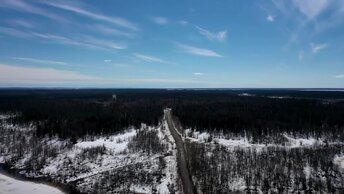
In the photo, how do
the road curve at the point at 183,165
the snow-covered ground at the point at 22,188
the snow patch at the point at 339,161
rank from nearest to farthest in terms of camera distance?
the road curve at the point at 183,165 → the snow-covered ground at the point at 22,188 → the snow patch at the point at 339,161

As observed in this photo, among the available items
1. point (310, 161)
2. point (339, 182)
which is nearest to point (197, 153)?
point (310, 161)

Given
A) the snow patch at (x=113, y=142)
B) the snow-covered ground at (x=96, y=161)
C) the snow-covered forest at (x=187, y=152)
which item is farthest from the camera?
the snow patch at (x=113, y=142)

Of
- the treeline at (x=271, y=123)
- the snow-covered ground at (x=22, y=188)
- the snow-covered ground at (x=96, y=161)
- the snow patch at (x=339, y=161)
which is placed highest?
the treeline at (x=271, y=123)

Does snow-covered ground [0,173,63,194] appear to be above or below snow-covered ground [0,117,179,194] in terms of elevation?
below

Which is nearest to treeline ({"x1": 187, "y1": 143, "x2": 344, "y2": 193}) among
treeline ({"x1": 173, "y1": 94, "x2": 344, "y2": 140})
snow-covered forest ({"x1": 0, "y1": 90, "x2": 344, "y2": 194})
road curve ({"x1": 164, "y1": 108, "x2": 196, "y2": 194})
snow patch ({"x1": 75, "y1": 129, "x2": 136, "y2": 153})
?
snow-covered forest ({"x1": 0, "y1": 90, "x2": 344, "y2": 194})

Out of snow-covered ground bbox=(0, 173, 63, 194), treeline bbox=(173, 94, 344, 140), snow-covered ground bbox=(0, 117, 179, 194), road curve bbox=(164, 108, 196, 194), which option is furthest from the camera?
treeline bbox=(173, 94, 344, 140)

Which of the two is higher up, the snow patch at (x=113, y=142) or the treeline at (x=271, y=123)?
the treeline at (x=271, y=123)

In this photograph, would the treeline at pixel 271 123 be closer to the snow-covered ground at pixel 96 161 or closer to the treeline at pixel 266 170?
the snow-covered ground at pixel 96 161

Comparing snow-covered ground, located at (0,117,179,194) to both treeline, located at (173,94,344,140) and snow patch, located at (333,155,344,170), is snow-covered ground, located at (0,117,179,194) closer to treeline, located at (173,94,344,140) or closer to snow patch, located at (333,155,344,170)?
treeline, located at (173,94,344,140)

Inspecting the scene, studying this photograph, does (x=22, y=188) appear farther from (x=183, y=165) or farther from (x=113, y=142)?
(x=113, y=142)

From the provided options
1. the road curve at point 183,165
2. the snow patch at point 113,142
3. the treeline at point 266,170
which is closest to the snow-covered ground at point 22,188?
the road curve at point 183,165

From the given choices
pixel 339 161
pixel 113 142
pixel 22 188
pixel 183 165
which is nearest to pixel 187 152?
pixel 183 165
